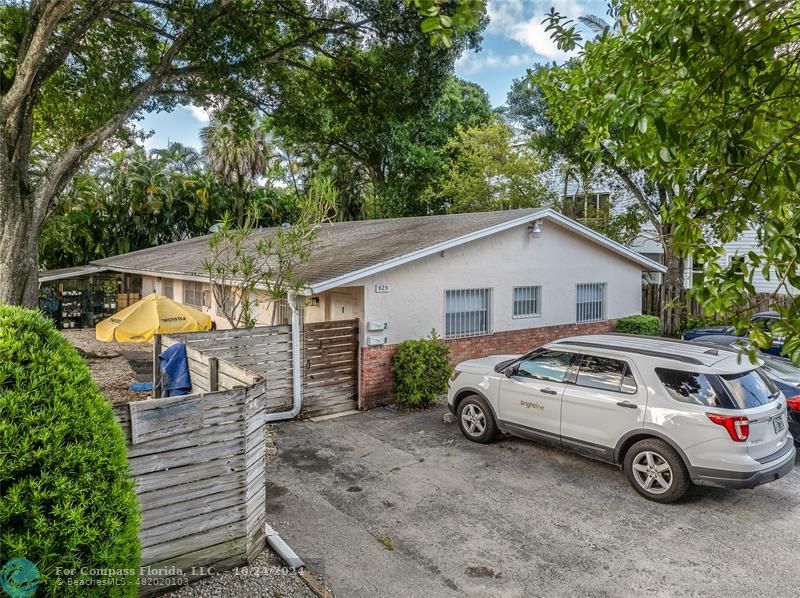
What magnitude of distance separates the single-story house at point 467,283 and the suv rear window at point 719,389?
537 centimetres

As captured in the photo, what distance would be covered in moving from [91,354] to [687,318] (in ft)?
61.4

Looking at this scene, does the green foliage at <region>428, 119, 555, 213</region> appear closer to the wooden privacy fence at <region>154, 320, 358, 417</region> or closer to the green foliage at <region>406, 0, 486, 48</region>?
the wooden privacy fence at <region>154, 320, 358, 417</region>

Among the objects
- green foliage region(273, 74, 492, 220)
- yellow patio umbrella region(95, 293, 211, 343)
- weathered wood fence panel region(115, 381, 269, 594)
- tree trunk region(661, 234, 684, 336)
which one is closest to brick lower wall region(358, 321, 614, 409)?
tree trunk region(661, 234, 684, 336)

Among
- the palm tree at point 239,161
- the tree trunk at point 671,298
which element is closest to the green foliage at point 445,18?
the tree trunk at point 671,298

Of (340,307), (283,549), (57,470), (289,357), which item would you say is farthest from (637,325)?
(57,470)

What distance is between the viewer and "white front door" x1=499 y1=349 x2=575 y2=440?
280 inches

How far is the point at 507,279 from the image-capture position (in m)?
12.4

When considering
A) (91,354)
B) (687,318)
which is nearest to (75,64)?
(91,354)

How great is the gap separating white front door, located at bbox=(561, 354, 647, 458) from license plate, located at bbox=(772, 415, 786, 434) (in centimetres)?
138

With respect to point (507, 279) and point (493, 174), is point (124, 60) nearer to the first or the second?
point (507, 279)

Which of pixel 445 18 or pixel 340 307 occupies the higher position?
pixel 445 18

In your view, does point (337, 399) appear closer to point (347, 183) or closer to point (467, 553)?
point (467, 553)

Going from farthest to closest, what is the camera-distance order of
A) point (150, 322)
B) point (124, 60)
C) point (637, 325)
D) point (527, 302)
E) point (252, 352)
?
point (637, 325)
point (150, 322)
point (527, 302)
point (124, 60)
point (252, 352)

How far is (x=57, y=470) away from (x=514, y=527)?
441cm
